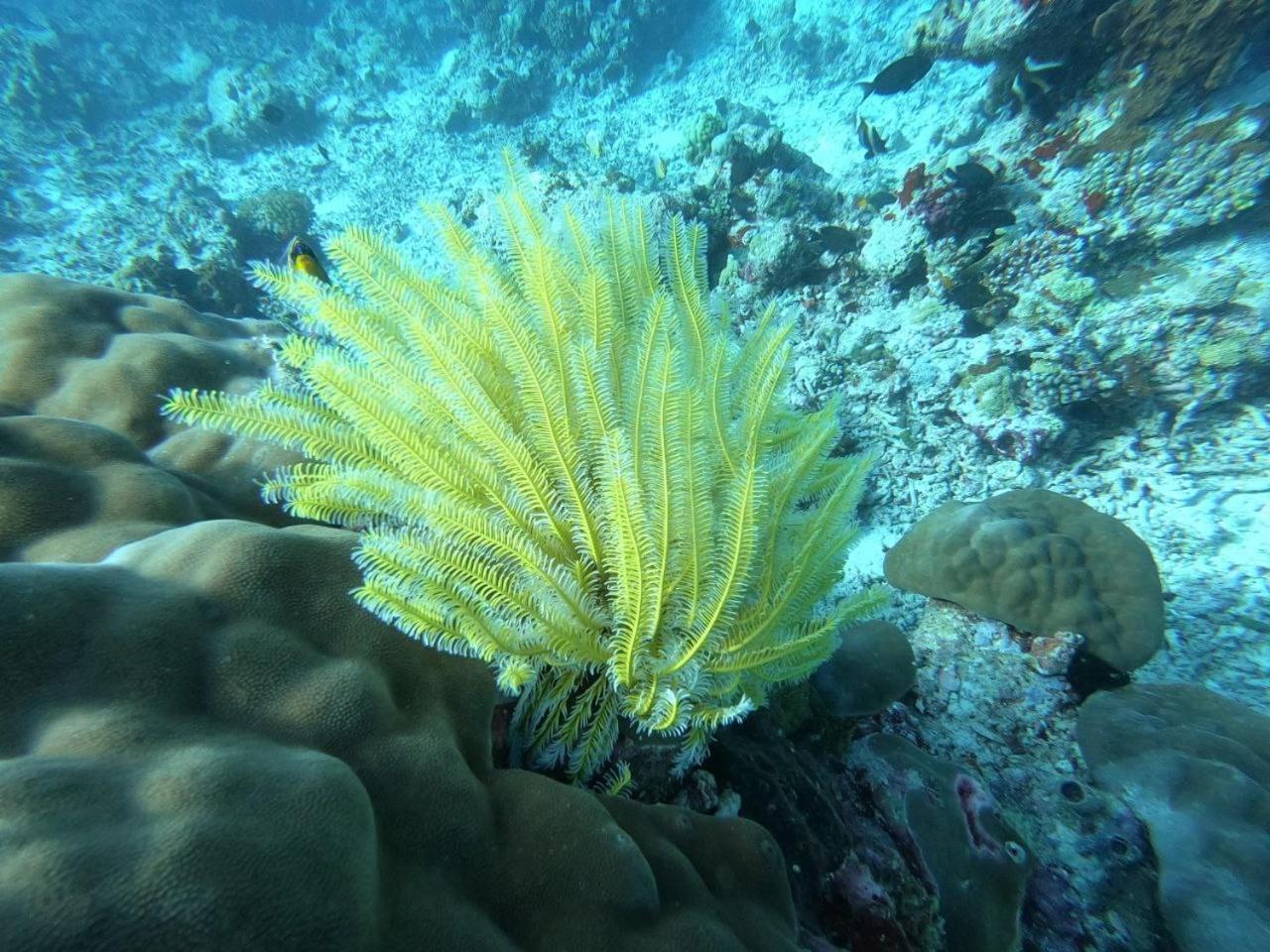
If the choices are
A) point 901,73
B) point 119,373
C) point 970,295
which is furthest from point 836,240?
point 119,373

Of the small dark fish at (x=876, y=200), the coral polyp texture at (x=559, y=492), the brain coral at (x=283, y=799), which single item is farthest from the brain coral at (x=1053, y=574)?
the small dark fish at (x=876, y=200)

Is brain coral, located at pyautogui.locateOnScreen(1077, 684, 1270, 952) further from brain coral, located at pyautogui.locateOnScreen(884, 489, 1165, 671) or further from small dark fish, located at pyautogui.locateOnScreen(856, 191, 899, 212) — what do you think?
small dark fish, located at pyautogui.locateOnScreen(856, 191, 899, 212)

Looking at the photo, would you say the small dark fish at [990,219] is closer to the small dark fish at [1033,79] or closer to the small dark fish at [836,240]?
the small dark fish at [836,240]

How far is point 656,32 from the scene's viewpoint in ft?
72.2

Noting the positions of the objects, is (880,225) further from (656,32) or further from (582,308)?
(656,32)

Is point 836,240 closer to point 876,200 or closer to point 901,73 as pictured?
point 876,200

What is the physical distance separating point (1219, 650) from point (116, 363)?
9.29 m

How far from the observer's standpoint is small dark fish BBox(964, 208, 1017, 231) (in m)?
8.02

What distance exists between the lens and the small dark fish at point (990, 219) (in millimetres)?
8023

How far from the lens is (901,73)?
1045cm

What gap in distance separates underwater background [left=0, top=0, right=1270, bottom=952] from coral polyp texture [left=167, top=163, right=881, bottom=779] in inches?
5.9

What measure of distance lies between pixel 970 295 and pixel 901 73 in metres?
5.49

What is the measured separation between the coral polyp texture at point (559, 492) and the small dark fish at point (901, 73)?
10610 mm

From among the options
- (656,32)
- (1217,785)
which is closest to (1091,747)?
(1217,785)
